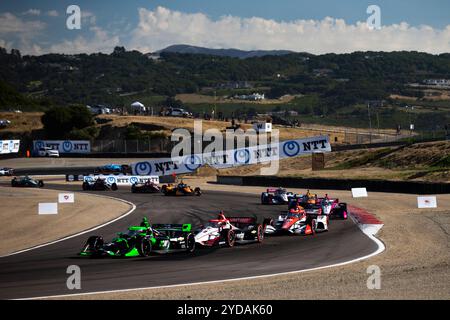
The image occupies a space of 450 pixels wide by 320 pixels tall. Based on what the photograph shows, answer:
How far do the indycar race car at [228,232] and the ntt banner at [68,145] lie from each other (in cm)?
5619

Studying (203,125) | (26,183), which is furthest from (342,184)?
(203,125)

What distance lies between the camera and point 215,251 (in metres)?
21.3

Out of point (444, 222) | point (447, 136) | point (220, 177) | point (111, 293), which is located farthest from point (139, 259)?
point (447, 136)

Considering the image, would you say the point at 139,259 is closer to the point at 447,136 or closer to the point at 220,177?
the point at 220,177

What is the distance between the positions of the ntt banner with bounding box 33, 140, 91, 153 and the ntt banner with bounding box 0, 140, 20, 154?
1.88m

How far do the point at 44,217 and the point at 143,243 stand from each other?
13795mm

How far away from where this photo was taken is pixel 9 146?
80.0m

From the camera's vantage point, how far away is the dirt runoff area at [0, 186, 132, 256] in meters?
26.0

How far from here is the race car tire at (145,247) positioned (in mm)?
20141

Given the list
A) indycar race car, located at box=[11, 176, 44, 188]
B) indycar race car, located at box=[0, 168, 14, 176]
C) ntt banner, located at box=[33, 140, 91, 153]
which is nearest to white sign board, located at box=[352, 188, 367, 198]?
indycar race car, located at box=[11, 176, 44, 188]

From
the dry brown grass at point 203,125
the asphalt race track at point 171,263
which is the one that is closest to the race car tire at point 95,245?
the asphalt race track at point 171,263

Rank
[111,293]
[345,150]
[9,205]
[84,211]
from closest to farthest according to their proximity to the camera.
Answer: [111,293]
[84,211]
[9,205]
[345,150]

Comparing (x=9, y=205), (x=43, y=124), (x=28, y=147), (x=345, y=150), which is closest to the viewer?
(x=9, y=205)

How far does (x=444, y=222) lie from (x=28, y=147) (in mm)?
65492
